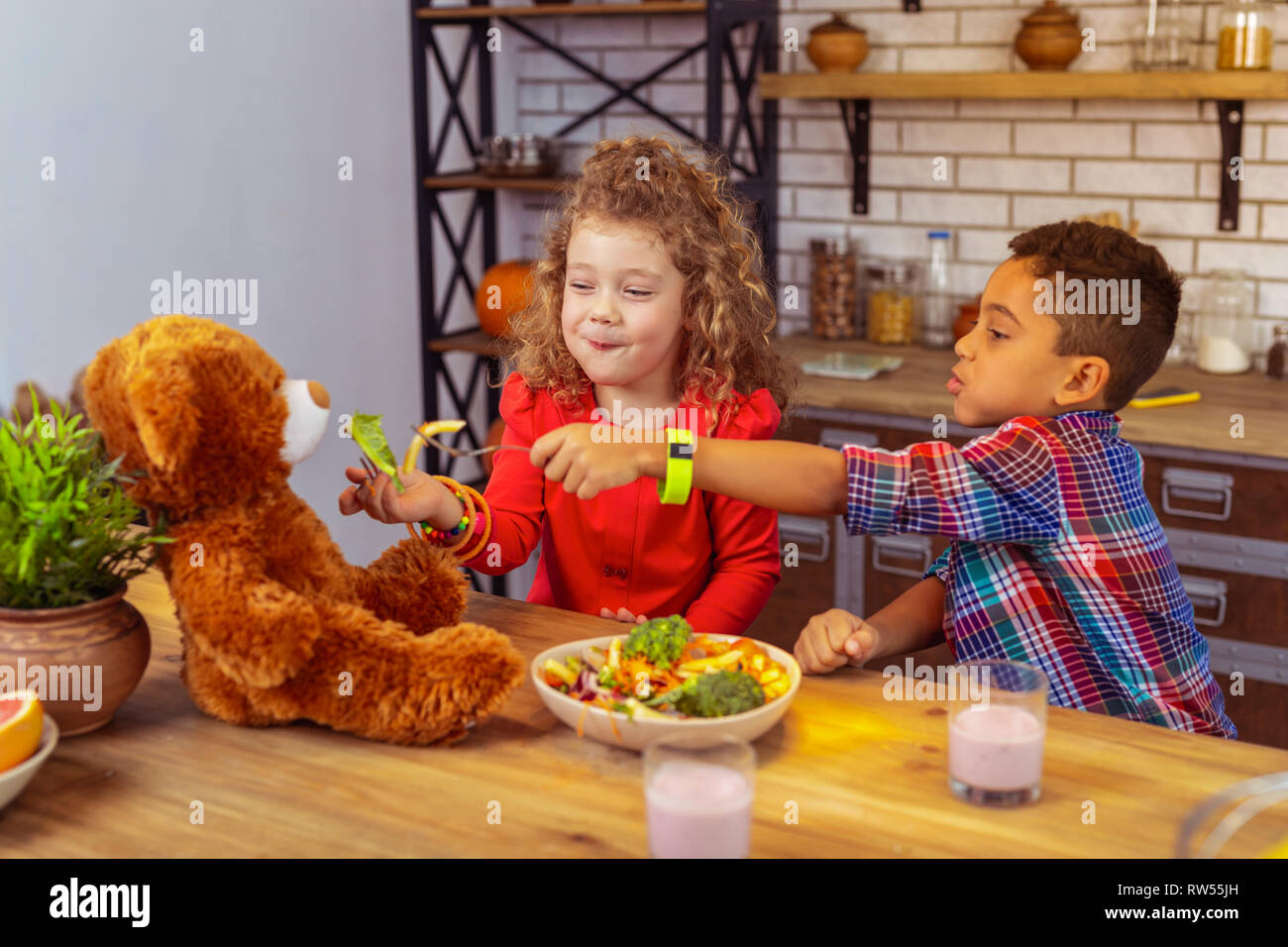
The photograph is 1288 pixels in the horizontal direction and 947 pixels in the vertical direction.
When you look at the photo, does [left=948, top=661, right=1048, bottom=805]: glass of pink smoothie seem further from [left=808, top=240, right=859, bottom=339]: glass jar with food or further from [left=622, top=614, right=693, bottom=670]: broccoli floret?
[left=808, top=240, right=859, bottom=339]: glass jar with food

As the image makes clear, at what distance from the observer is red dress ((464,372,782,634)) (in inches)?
73.9

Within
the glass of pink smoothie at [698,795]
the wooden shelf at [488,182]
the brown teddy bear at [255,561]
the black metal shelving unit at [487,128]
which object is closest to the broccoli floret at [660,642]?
the brown teddy bear at [255,561]

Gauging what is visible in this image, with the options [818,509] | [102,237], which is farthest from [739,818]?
[102,237]

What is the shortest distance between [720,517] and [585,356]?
317 mm

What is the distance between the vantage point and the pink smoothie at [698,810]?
0.99 metres

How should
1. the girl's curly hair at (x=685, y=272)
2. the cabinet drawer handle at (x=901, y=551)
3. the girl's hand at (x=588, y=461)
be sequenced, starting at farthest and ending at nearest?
the cabinet drawer handle at (x=901, y=551) → the girl's curly hair at (x=685, y=272) → the girl's hand at (x=588, y=461)

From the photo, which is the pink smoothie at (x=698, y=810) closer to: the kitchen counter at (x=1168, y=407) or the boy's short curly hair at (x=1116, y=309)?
the boy's short curly hair at (x=1116, y=309)

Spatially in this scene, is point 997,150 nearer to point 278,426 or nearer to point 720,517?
point 720,517

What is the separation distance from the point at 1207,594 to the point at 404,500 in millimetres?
1722

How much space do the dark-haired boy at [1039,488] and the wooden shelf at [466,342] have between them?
204 centimetres

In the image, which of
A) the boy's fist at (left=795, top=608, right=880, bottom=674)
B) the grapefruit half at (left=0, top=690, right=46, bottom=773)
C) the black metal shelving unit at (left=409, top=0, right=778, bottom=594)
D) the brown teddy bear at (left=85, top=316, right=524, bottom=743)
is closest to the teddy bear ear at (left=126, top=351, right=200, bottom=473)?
the brown teddy bear at (left=85, top=316, right=524, bottom=743)

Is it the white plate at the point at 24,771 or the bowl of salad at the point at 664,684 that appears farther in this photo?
the bowl of salad at the point at 664,684

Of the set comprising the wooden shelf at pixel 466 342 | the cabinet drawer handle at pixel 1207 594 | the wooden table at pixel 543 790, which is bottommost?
the cabinet drawer handle at pixel 1207 594

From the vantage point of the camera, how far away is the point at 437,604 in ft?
4.62
